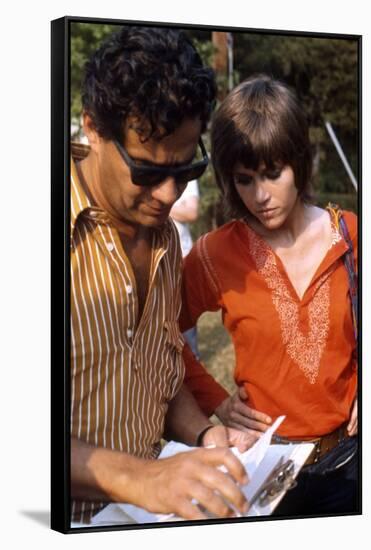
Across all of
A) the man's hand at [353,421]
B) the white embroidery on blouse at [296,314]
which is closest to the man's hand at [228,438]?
the white embroidery on blouse at [296,314]

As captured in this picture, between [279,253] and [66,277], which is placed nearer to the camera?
[66,277]

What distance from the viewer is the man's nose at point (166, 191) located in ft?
23.5

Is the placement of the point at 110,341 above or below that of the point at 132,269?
below

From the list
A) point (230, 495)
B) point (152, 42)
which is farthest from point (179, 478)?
point (152, 42)

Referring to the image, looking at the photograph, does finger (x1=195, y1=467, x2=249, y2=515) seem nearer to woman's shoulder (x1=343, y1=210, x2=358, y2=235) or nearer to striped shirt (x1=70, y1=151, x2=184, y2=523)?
striped shirt (x1=70, y1=151, x2=184, y2=523)

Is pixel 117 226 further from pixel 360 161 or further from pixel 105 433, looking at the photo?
pixel 360 161

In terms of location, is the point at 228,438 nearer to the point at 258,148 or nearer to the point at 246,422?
the point at 246,422

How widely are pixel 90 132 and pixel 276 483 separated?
2045 mm

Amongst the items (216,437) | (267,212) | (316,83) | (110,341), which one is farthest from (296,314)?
(316,83)

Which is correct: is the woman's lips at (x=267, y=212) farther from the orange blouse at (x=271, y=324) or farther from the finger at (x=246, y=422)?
the finger at (x=246, y=422)

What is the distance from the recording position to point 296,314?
764cm

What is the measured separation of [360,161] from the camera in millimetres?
7949

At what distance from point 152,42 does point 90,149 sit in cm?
60

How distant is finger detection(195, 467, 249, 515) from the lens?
7266mm
